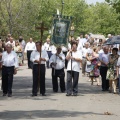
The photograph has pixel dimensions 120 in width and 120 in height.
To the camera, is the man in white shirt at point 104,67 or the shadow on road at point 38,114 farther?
the man in white shirt at point 104,67

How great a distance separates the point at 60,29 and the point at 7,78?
3.39m

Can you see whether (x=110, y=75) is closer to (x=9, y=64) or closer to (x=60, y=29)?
(x=60, y=29)

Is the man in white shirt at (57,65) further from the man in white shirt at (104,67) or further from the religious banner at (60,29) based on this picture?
the man in white shirt at (104,67)

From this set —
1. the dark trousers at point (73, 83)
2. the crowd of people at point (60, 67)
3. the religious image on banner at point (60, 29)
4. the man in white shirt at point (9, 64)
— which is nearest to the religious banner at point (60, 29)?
the religious image on banner at point (60, 29)

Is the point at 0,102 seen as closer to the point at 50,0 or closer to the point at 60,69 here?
the point at 60,69

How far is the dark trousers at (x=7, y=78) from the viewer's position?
1841cm

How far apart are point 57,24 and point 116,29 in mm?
59605

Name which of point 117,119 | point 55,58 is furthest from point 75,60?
point 117,119

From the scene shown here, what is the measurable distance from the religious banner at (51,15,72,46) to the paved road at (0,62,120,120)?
1.94 m

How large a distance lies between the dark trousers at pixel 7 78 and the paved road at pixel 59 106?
349mm

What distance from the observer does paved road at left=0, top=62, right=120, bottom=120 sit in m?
13.7

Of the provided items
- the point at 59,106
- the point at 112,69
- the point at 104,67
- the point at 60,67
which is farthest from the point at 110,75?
the point at 59,106

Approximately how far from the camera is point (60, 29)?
21.0 metres

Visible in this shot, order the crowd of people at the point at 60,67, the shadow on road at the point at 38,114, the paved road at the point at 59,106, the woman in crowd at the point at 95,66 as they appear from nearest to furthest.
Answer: the shadow on road at the point at 38,114, the paved road at the point at 59,106, the crowd of people at the point at 60,67, the woman in crowd at the point at 95,66
